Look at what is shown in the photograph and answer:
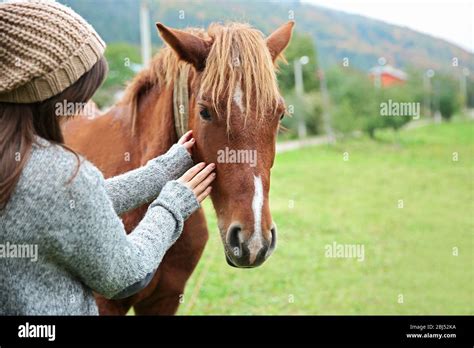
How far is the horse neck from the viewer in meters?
2.55

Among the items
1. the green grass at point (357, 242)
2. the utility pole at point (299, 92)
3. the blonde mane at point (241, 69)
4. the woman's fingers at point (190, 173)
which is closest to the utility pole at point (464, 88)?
the utility pole at point (299, 92)

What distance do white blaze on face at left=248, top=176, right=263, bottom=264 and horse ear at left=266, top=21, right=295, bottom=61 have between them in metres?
0.68

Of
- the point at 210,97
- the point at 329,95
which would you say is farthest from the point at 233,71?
the point at 329,95

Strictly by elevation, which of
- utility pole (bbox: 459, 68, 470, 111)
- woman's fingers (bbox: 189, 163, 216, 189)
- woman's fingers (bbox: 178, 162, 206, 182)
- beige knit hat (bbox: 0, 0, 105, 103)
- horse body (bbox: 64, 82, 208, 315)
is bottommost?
utility pole (bbox: 459, 68, 470, 111)

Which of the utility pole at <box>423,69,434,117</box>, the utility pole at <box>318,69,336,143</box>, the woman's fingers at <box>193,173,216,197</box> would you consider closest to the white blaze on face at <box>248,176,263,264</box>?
the woman's fingers at <box>193,173,216,197</box>

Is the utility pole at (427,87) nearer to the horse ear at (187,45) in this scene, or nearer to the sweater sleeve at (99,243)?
the horse ear at (187,45)

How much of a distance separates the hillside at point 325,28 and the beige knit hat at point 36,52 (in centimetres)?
393

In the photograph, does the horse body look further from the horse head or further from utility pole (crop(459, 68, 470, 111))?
utility pole (crop(459, 68, 470, 111))

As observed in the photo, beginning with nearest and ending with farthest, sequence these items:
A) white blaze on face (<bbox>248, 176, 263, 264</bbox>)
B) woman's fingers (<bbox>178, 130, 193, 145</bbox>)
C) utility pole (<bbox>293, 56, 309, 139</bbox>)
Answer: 1. white blaze on face (<bbox>248, 176, 263, 264</bbox>)
2. woman's fingers (<bbox>178, 130, 193, 145</bbox>)
3. utility pole (<bbox>293, 56, 309, 139</bbox>)

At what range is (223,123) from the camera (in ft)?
7.00

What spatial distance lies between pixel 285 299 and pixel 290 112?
11.2 feet

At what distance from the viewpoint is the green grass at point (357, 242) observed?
5.38 meters

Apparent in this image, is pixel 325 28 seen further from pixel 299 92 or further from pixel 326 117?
pixel 326 117
